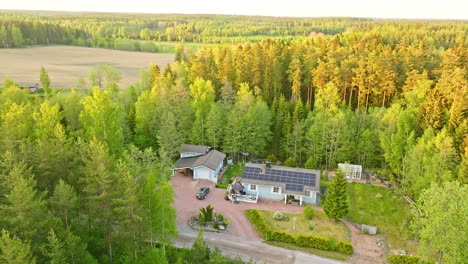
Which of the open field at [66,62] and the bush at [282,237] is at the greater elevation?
the open field at [66,62]

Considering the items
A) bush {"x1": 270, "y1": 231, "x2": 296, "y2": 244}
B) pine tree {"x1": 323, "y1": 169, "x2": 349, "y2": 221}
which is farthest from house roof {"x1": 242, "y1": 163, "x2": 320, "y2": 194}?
bush {"x1": 270, "y1": 231, "x2": 296, "y2": 244}

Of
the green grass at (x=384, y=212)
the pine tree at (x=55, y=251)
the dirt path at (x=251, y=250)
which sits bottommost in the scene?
the dirt path at (x=251, y=250)

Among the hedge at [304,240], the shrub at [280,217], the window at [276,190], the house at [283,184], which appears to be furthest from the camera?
the window at [276,190]

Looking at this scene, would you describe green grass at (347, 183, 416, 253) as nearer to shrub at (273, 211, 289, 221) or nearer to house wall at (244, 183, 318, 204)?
house wall at (244, 183, 318, 204)

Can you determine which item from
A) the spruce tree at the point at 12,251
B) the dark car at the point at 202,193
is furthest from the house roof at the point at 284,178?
the spruce tree at the point at 12,251

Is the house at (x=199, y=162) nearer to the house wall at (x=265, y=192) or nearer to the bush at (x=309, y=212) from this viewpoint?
the house wall at (x=265, y=192)

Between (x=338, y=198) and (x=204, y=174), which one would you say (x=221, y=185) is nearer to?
(x=204, y=174)

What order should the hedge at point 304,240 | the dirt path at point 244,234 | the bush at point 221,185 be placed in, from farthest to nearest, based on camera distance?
the bush at point 221,185
the hedge at point 304,240
the dirt path at point 244,234

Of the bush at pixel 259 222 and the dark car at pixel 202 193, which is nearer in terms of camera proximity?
the bush at pixel 259 222

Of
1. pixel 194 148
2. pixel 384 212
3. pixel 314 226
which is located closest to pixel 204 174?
pixel 194 148
